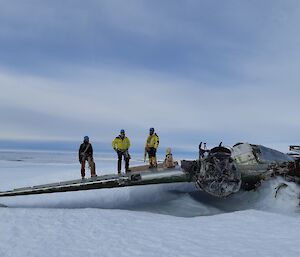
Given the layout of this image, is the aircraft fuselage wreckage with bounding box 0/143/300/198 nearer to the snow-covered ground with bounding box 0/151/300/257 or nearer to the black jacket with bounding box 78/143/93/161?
the snow-covered ground with bounding box 0/151/300/257

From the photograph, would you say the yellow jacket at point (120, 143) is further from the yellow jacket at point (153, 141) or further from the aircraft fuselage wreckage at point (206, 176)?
the aircraft fuselage wreckage at point (206, 176)

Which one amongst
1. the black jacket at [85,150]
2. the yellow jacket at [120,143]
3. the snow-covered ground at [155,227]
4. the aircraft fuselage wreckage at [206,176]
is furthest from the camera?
the yellow jacket at [120,143]

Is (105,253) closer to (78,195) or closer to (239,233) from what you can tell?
(239,233)

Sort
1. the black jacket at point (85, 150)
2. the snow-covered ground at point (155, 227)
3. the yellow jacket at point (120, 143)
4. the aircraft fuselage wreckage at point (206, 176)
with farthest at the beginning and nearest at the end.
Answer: the yellow jacket at point (120, 143) < the black jacket at point (85, 150) < the aircraft fuselage wreckage at point (206, 176) < the snow-covered ground at point (155, 227)

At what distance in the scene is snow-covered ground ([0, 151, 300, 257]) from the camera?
6.89 m

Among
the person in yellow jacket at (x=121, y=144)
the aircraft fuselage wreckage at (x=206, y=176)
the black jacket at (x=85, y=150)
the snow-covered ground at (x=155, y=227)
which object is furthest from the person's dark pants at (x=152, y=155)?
the aircraft fuselage wreckage at (x=206, y=176)

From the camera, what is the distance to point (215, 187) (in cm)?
1102

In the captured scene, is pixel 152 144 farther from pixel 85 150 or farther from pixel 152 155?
pixel 85 150

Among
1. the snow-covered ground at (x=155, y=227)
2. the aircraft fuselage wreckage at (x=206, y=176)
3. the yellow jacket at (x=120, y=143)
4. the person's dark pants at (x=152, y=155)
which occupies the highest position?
the yellow jacket at (x=120, y=143)

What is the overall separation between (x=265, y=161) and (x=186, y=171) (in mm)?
3939

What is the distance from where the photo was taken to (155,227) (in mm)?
8797

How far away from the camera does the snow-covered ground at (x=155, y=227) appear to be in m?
6.89

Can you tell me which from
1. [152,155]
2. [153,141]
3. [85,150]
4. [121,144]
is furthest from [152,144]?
[85,150]

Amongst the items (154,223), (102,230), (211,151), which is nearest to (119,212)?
(154,223)
